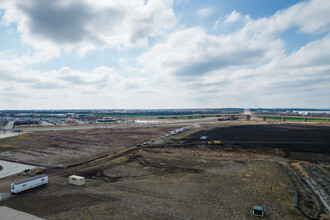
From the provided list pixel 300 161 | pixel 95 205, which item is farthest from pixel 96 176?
pixel 300 161

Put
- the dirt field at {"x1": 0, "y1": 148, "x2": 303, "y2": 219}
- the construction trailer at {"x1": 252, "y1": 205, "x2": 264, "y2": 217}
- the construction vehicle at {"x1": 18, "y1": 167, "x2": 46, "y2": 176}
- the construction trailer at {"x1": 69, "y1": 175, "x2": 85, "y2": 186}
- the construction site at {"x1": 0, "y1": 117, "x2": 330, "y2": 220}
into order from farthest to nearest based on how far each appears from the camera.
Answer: the construction vehicle at {"x1": 18, "y1": 167, "x2": 46, "y2": 176}, the construction trailer at {"x1": 69, "y1": 175, "x2": 85, "y2": 186}, the construction site at {"x1": 0, "y1": 117, "x2": 330, "y2": 220}, the dirt field at {"x1": 0, "y1": 148, "x2": 303, "y2": 219}, the construction trailer at {"x1": 252, "y1": 205, "x2": 264, "y2": 217}

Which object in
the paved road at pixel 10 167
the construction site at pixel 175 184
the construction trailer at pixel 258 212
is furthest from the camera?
the paved road at pixel 10 167

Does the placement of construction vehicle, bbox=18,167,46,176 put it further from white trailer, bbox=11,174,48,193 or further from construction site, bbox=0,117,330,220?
white trailer, bbox=11,174,48,193

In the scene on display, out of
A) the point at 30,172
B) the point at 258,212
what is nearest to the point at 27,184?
the point at 30,172

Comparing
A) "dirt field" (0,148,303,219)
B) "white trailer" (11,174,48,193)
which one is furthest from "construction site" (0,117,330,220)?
"white trailer" (11,174,48,193)

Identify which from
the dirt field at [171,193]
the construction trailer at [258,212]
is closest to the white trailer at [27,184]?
the dirt field at [171,193]

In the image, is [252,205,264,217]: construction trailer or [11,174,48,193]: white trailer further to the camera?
[11,174,48,193]: white trailer

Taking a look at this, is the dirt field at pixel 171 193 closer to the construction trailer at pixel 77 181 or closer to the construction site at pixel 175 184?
the construction site at pixel 175 184
